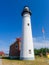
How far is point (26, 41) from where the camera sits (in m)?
22.5

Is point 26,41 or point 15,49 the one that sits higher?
point 26,41

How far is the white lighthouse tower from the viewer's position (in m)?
22.3

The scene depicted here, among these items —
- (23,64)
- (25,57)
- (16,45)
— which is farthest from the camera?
(16,45)

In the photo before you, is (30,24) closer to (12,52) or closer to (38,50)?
(12,52)

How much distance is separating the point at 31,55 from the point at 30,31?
14.7 ft

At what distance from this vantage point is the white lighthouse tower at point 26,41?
73.0 feet

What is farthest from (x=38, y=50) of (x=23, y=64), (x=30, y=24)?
(x=23, y=64)

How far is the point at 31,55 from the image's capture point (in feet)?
73.7

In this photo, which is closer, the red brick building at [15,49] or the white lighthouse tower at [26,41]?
the white lighthouse tower at [26,41]

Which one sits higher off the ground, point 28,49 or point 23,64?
point 28,49

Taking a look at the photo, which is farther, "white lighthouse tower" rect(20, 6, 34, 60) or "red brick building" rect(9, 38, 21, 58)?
"red brick building" rect(9, 38, 21, 58)

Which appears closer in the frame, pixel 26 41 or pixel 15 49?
pixel 26 41

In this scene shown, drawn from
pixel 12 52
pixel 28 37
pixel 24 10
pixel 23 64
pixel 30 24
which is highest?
pixel 24 10

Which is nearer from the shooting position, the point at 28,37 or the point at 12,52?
the point at 28,37
